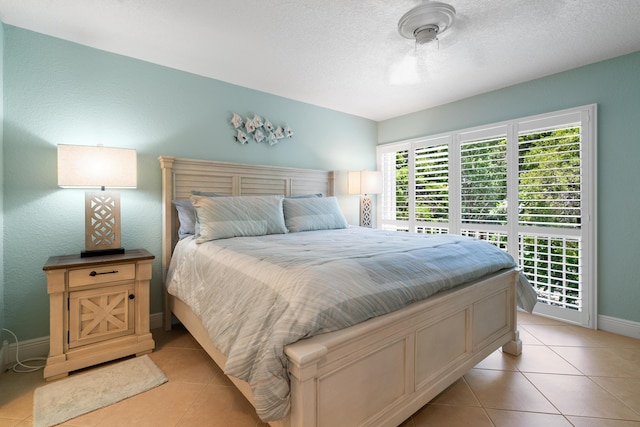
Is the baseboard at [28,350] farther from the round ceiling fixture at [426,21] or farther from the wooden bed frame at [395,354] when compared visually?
the round ceiling fixture at [426,21]

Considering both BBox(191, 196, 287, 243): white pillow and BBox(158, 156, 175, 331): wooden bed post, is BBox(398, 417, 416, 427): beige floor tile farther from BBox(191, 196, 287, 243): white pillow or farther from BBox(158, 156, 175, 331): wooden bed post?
BBox(158, 156, 175, 331): wooden bed post

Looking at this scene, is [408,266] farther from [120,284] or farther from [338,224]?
[120,284]

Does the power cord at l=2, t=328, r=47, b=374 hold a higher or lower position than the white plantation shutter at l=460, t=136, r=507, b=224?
lower

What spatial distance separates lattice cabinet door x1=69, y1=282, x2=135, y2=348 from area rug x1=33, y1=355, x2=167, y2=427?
220 mm

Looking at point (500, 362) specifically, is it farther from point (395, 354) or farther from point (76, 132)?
point (76, 132)

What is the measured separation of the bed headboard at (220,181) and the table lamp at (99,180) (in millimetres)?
390

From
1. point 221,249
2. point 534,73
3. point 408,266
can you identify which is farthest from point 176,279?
point 534,73

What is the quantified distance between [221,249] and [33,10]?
201cm

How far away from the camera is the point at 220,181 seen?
2961 millimetres

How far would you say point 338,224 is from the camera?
10.1 ft

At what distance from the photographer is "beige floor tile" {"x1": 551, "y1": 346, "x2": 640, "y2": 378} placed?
1.97m

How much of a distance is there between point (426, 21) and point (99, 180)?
2470 mm

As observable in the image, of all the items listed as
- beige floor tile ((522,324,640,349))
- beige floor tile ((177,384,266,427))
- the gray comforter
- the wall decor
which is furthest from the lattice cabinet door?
beige floor tile ((522,324,640,349))

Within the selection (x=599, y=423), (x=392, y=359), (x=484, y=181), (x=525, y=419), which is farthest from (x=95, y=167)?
(x=484, y=181)
